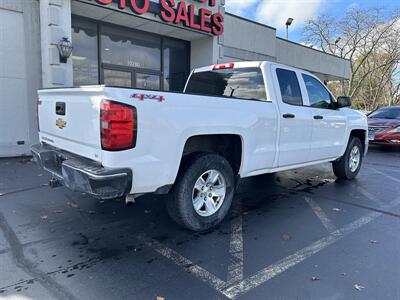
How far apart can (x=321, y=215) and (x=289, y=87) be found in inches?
75.9

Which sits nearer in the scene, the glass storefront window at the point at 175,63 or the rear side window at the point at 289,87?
the rear side window at the point at 289,87

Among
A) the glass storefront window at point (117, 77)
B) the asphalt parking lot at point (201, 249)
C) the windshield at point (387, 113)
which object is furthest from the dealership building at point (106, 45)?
the windshield at point (387, 113)

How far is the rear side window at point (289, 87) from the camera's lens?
4797 millimetres

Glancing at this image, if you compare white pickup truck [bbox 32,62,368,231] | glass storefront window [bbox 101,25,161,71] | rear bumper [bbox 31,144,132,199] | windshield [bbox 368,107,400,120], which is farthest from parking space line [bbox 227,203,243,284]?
windshield [bbox 368,107,400,120]

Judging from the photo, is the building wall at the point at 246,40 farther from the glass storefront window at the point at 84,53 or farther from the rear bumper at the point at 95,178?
the rear bumper at the point at 95,178

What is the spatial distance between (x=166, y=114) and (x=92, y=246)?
1613mm

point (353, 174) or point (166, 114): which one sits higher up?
point (166, 114)

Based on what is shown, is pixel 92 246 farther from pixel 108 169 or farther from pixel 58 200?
pixel 58 200

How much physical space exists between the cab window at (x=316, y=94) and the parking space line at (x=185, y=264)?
134 inches

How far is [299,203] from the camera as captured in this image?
5141 millimetres

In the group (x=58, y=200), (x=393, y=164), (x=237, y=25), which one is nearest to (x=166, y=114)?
(x=58, y=200)

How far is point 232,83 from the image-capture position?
4.98m

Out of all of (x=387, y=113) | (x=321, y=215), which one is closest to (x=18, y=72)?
(x=321, y=215)

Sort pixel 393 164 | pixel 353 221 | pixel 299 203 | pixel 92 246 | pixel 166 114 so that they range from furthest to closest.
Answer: pixel 393 164
pixel 299 203
pixel 353 221
pixel 92 246
pixel 166 114
